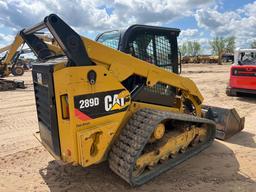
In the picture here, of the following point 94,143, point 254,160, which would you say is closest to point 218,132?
point 254,160

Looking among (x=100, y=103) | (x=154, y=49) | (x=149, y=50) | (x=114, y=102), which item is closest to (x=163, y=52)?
(x=154, y=49)

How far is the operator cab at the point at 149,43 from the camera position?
415 centimetres

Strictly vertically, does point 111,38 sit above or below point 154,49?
above

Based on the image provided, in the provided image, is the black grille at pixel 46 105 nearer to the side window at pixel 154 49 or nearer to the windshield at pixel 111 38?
the windshield at pixel 111 38

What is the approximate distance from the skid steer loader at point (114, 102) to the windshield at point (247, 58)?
644 cm

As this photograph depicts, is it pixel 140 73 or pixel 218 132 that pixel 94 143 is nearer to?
pixel 140 73

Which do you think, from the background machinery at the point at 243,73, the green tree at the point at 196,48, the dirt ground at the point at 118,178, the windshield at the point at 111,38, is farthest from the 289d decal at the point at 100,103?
the green tree at the point at 196,48

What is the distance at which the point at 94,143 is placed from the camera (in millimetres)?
3521

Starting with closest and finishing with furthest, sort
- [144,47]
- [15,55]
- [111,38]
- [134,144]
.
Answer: [134,144] < [144,47] < [111,38] < [15,55]

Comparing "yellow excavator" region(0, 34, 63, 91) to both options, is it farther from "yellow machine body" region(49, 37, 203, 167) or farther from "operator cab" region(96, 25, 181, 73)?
"yellow machine body" region(49, 37, 203, 167)

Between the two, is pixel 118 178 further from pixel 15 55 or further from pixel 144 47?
pixel 15 55

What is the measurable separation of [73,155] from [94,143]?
304mm

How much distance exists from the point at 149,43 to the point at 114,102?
1321 mm

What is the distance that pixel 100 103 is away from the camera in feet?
11.5
